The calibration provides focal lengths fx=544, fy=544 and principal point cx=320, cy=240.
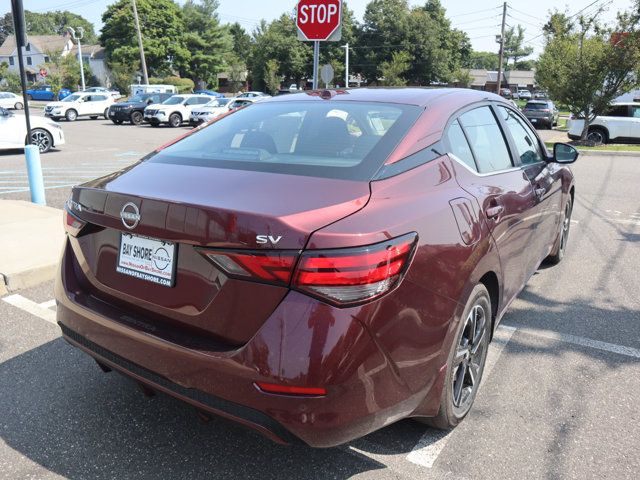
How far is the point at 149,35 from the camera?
64.8 m

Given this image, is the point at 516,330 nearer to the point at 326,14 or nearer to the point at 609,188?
the point at 326,14

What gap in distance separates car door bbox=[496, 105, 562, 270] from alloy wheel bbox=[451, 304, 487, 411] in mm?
1058

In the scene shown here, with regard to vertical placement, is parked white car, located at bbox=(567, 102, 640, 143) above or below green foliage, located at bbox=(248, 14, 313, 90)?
below

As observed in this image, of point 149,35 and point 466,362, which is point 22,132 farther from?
point 149,35

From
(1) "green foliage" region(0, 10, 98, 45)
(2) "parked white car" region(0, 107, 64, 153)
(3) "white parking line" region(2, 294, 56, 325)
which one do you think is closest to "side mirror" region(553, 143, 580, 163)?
(3) "white parking line" region(2, 294, 56, 325)

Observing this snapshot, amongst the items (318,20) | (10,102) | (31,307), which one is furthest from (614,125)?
(10,102)

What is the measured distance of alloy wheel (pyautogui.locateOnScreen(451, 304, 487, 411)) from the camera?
2.71 meters

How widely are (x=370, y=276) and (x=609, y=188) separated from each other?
979 centimetres

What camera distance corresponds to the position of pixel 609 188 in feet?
33.3

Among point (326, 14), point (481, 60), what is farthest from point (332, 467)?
point (481, 60)

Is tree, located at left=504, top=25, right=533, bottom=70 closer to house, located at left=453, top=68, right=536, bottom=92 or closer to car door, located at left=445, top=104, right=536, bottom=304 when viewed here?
house, located at left=453, top=68, right=536, bottom=92

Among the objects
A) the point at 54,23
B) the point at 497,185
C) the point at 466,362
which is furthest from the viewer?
the point at 54,23

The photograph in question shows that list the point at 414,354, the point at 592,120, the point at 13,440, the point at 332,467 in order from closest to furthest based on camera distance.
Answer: the point at 414,354, the point at 332,467, the point at 13,440, the point at 592,120

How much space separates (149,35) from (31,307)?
2668 inches
